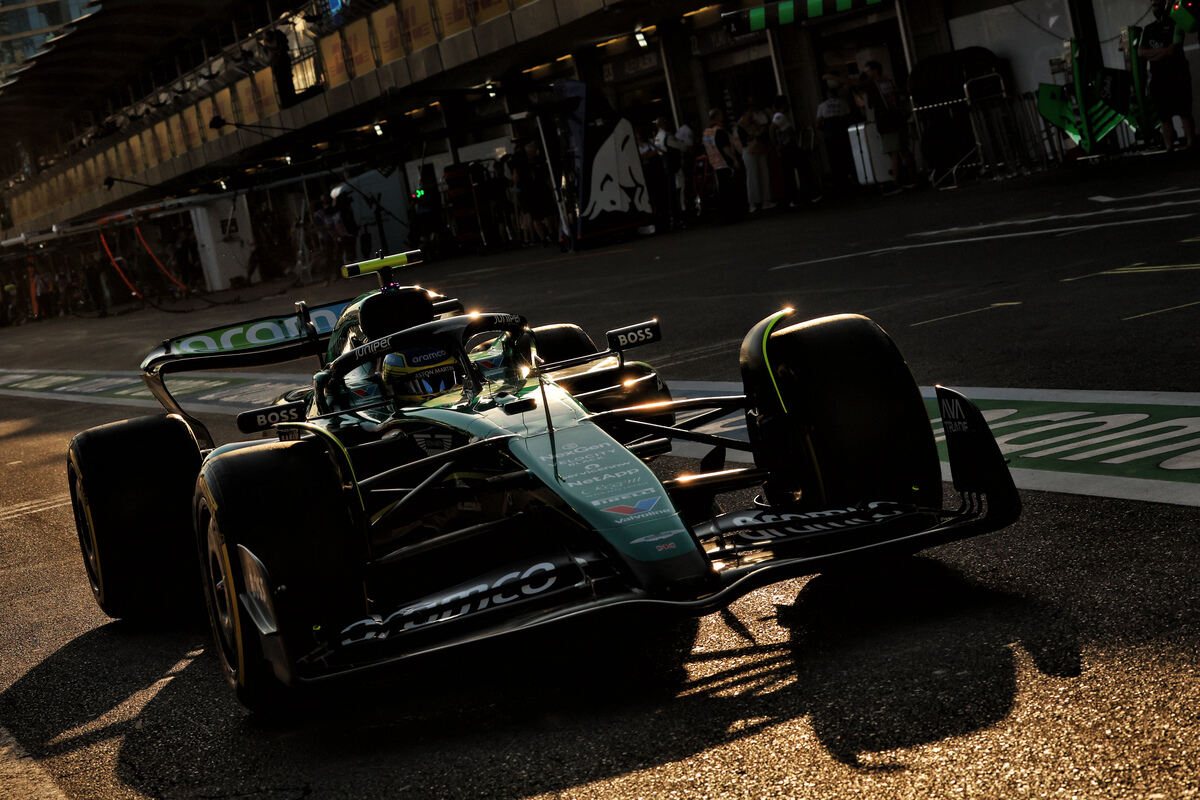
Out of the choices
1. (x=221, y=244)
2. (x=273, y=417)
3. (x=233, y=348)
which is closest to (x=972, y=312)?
(x=233, y=348)

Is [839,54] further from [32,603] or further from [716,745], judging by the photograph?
[716,745]

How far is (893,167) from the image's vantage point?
22750 millimetres

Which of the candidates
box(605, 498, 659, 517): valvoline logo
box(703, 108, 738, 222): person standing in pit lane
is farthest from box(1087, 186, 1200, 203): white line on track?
box(605, 498, 659, 517): valvoline logo

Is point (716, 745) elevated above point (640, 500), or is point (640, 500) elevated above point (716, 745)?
point (640, 500)

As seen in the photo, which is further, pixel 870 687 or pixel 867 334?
pixel 867 334

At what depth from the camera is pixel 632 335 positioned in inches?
237

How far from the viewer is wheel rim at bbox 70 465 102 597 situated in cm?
592

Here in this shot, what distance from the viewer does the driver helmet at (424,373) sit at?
6.11 m

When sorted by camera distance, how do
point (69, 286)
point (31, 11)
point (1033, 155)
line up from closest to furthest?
point (1033, 155) < point (69, 286) < point (31, 11)

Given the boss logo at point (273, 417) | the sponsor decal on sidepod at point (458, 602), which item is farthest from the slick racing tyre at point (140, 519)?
the sponsor decal on sidepod at point (458, 602)

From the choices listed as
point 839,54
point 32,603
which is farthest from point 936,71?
point 32,603

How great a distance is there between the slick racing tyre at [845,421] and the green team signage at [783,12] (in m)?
19.0

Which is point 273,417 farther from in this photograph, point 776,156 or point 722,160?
point 776,156

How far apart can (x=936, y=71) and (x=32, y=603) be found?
712 inches
